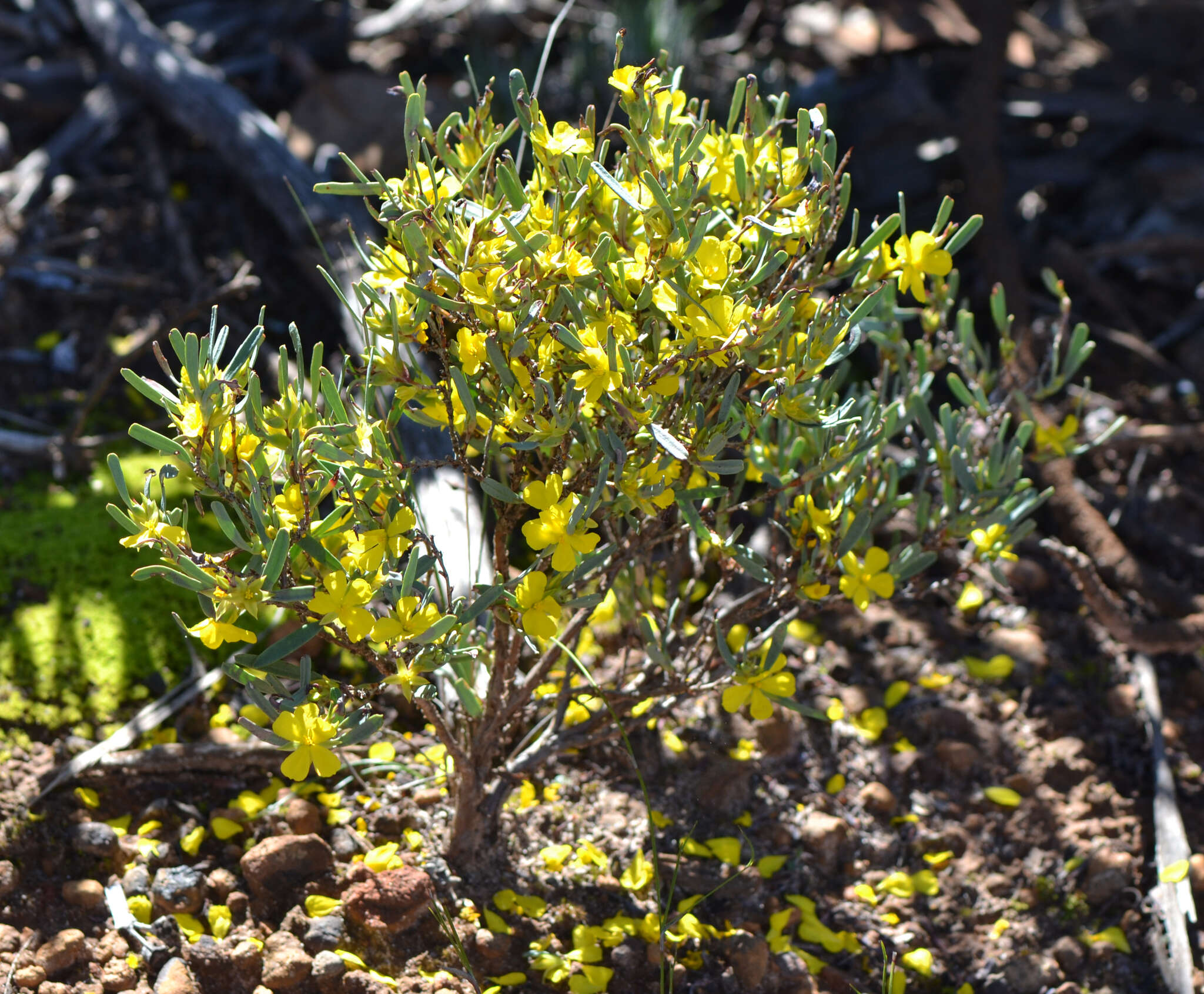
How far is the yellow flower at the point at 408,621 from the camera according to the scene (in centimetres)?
144

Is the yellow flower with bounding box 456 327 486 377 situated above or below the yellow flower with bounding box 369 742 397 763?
above

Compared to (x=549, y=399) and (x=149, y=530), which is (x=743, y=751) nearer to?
(x=549, y=399)

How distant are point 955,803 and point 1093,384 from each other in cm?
166

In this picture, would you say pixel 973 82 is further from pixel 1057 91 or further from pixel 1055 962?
pixel 1055 962

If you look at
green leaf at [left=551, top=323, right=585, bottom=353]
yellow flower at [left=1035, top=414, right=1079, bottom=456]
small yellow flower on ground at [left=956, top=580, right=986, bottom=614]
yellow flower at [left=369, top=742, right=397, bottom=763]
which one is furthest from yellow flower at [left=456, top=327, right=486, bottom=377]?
small yellow flower on ground at [left=956, top=580, right=986, bottom=614]

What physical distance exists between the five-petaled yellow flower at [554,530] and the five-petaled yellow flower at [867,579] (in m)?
0.53

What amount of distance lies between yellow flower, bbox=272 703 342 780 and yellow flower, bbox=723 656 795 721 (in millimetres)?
613

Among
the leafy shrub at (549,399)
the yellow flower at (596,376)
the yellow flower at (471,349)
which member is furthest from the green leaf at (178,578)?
the yellow flower at (596,376)

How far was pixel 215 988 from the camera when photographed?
1.89 meters

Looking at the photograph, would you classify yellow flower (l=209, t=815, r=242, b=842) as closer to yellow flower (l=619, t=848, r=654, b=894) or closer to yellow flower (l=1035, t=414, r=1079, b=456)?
yellow flower (l=619, t=848, r=654, b=894)

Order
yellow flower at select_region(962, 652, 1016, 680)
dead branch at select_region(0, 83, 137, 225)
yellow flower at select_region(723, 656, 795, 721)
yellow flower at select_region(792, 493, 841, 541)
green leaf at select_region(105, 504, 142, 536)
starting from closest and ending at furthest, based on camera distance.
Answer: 1. green leaf at select_region(105, 504, 142, 536)
2. yellow flower at select_region(723, 656, 795, 721)
3. yellow flower at select_region(792, 493, 841, 541)
4. yellow flower at select_region(962, 652, 1016, 680)
5. dead branch at select_region(0, 83, 137, 225)

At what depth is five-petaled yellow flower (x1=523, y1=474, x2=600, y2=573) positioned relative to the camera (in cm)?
144

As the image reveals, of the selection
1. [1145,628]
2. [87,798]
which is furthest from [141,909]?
[1145,628]

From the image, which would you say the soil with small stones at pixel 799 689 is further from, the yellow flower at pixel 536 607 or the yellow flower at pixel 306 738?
the yellow flower at pixel 536 607
